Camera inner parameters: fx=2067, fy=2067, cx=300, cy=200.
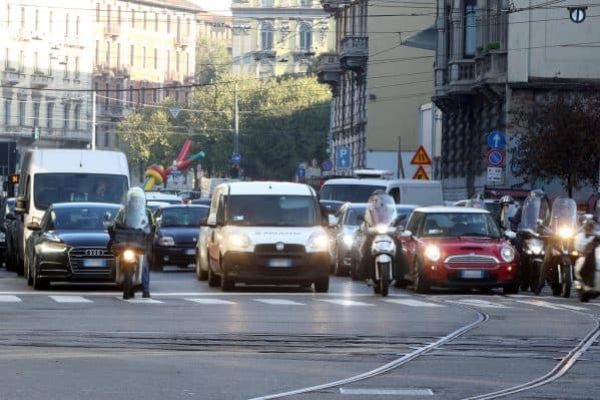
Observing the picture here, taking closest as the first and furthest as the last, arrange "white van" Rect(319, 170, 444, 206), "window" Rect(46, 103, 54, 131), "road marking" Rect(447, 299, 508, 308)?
"road marking" Rect(447, 299, 508, 308) → "white van" Rect(319, 170, 444, 206) → "window" Rect(46, 103, 54, 131)

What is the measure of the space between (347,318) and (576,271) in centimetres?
624

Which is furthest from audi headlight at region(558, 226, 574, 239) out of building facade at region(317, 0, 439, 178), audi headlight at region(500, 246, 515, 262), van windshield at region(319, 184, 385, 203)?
building facade at region(317, 0, 439, 178)

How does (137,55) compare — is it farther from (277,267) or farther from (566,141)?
(277,267)

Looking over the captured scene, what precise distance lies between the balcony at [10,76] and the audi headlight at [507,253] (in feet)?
343

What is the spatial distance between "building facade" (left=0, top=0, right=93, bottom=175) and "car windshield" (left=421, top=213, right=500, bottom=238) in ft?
317

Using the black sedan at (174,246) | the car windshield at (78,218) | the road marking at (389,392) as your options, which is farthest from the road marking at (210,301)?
the black sedan at (174,246)

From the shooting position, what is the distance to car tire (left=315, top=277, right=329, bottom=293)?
32719 millimetres

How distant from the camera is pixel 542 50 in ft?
212

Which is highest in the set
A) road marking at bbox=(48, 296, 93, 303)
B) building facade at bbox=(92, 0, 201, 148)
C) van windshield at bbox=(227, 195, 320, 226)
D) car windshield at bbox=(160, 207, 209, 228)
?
building facade at bbox=(92, 0, 201, 148)

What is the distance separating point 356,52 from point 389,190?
45710mm

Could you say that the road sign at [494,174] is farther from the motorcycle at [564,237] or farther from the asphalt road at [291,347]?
the asphalt road at [291,347]

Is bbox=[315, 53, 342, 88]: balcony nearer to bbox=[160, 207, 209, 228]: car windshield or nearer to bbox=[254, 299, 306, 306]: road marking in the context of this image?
bbox=[160, 207, 209, 228]: car windshield

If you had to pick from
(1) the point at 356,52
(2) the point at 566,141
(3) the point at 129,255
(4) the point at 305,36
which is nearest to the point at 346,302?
(3) the point at 129,255

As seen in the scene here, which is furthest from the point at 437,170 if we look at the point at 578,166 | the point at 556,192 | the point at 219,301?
the point at 219,301
